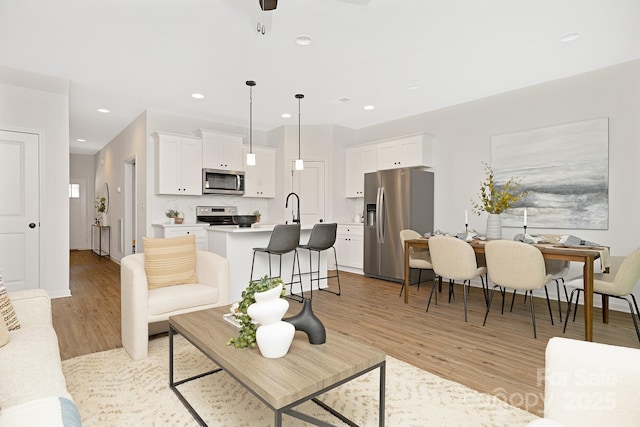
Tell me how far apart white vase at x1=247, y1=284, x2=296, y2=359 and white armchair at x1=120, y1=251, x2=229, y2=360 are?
129cm

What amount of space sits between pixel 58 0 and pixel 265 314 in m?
2.90

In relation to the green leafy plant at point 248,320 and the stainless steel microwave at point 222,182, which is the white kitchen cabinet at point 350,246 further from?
the green leafy plant at point 248,320

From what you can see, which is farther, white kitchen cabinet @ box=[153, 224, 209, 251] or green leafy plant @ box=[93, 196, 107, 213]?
green leafy plant @ box=[93, 196, 107, 213]

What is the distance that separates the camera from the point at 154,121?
18.5ft

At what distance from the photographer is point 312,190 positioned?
6.59m

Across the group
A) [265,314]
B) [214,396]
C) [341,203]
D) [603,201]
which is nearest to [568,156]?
[603,201]

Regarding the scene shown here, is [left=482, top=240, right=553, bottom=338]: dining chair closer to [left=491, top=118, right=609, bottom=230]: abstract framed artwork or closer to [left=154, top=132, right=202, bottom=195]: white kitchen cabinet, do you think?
[left=491, top=118, right=609, bottom=230]: abstract framed artwork

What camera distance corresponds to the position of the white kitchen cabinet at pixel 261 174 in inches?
255

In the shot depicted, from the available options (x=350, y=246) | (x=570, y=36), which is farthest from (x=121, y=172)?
(x=570, y=36)

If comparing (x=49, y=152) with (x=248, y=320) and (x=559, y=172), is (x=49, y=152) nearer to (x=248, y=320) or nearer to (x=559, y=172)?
(x=248, y=320)

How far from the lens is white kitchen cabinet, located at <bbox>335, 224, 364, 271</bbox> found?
19.8ft

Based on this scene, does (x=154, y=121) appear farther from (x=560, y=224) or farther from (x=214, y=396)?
(x=560, y=224)

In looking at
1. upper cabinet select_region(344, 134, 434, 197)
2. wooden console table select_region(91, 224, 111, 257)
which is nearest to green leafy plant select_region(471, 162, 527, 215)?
upper cabinet select_region(344, 134, 434, 197)

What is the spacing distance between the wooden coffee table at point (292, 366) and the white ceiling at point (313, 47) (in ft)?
7.86
